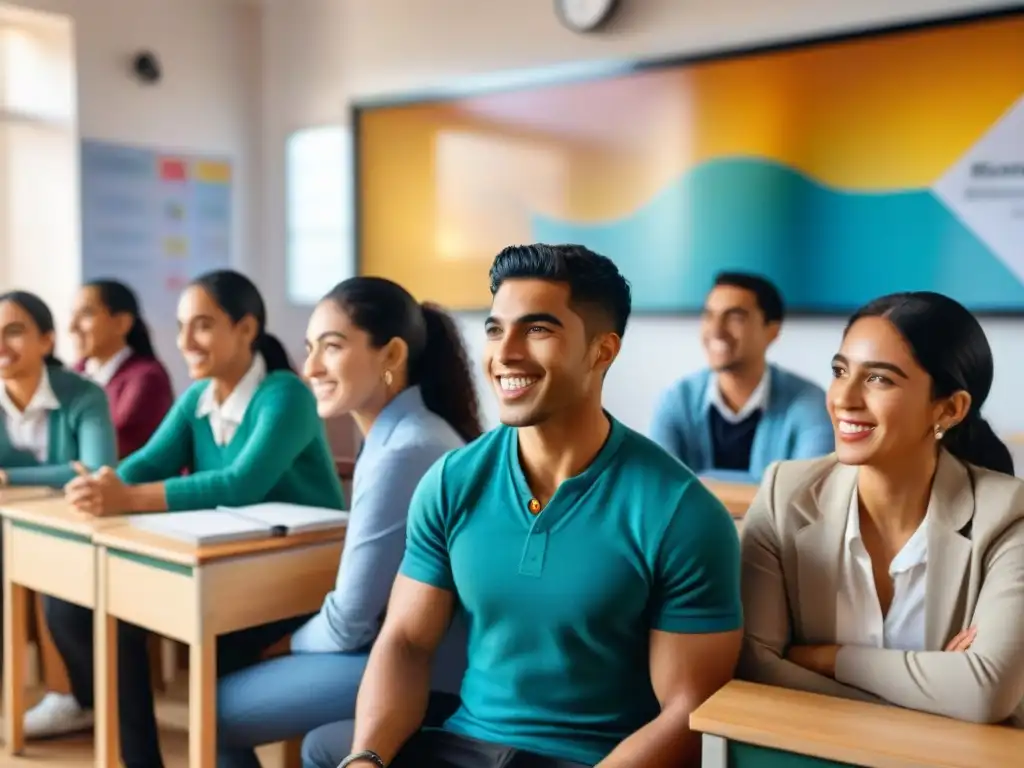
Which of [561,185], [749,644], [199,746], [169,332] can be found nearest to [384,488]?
[199,746]

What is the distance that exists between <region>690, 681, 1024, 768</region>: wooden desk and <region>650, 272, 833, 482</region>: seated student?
1682 millimetres

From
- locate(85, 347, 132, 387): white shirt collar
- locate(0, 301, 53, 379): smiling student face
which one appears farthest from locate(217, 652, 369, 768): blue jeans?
Answer: locate(85, 347, 132, 387): white shirt collar

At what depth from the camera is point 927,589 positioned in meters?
1.42

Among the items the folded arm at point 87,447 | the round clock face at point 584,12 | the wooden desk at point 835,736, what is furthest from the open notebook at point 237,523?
the round clock face at point 584,12

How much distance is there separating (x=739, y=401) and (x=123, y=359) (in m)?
2.01

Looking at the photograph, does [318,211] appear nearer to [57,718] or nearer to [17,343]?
[17,343]

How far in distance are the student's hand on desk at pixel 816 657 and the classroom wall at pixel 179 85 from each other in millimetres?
3987

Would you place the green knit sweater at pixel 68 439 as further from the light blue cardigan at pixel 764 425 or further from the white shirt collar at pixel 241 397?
the light blue cardigan at pixel 764 425

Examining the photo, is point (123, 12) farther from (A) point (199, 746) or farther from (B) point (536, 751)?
(B) point (536, 751)

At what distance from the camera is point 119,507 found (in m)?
2.47

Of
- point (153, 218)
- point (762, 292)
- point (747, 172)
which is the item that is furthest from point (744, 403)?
point (153, 218)

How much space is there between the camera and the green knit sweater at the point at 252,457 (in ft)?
8.17

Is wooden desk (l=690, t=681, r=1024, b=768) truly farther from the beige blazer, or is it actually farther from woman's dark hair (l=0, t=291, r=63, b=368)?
woman's dark hair (l=0, t=291, r=63, b=368)

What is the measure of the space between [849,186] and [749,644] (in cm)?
255
